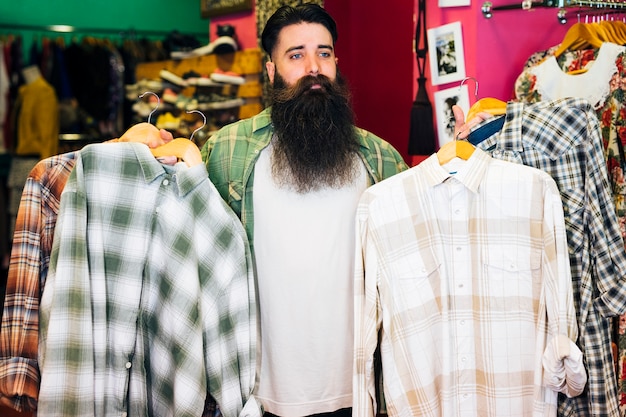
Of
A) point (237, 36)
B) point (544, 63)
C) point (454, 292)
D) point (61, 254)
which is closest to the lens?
point (61, 254)

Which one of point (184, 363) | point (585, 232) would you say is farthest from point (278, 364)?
point (585, 232)

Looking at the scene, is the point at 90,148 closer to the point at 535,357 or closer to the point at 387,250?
the point at 387,250

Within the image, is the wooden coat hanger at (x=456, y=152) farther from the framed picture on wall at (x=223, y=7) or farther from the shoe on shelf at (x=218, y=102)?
the framed picture on wall at (x=223, y=7)

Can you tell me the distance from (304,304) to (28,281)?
0.82 m

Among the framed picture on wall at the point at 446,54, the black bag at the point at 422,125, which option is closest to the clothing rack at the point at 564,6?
the framed picture on wall at the point at 446,54

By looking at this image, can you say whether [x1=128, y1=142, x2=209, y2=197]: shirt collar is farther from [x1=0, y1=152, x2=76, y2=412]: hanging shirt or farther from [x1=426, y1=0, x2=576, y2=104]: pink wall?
[x1=426, y1=0, x2=576, y2=104]: pink wall

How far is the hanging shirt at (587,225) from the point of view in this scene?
2166mm

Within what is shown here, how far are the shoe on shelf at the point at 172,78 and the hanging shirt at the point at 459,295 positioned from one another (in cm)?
342

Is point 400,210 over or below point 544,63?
below

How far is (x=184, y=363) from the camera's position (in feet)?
6.68

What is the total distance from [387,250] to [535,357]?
1.73 ft

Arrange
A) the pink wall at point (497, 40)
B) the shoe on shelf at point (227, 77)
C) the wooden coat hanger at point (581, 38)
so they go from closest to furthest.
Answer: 1. the wooden coat hanger at point (581, 38)
2. the pink wall at point (497, 40)
3. the shoe on shelf at point (227, 77)

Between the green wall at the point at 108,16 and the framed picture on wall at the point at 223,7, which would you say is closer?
the framed picture on wall at the point at 223,7

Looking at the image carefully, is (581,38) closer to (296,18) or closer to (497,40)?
(497,40)
